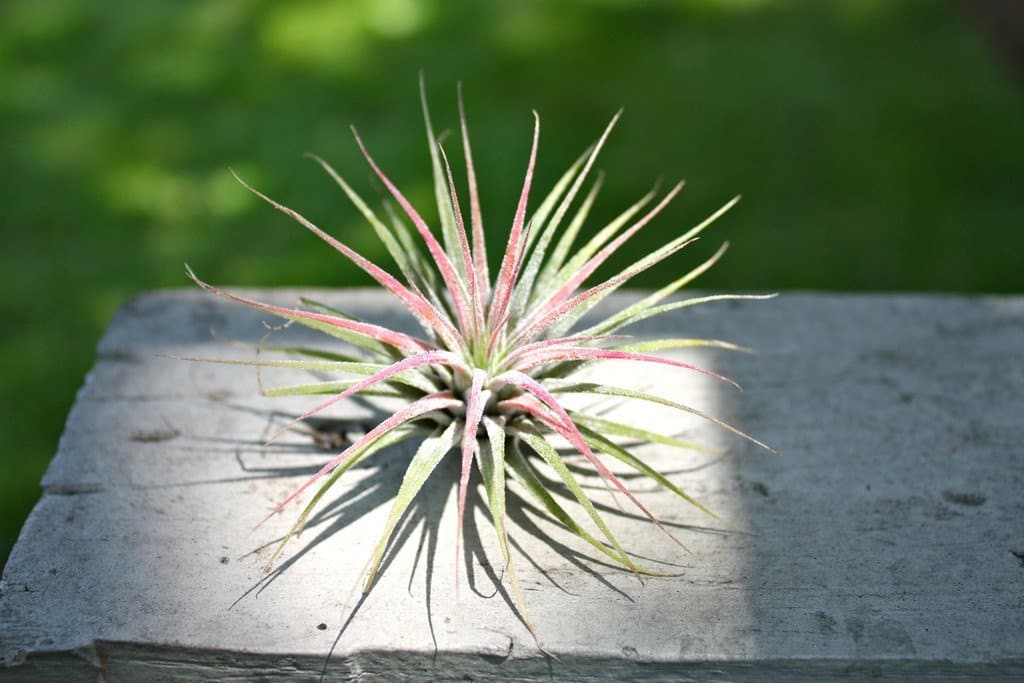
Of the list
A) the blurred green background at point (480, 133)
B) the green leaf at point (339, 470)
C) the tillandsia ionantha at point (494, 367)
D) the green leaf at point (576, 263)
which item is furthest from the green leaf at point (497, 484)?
the blurred green background at point (480, 133)

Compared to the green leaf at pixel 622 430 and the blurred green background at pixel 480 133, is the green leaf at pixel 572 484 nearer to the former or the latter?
the green leaf at pixel 622 430

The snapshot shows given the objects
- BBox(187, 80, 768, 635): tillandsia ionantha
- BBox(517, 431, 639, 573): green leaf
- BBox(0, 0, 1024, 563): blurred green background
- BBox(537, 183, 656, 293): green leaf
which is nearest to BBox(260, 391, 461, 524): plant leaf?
BBox(187, 80, 768, 635): tillandsia ionantha

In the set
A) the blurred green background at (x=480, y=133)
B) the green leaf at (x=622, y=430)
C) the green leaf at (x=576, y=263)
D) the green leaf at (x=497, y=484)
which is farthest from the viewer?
the blurred green background at (x=480, y=133)

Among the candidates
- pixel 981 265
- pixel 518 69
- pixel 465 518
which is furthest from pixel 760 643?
pixel 518 69

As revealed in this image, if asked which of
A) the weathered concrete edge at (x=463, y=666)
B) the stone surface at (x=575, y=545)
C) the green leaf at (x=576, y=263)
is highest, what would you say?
the green leaf at (x=576, y=263)

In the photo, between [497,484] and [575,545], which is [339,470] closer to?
[497,484]

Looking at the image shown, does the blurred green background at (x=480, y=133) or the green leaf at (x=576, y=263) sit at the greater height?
the blurred green background at (x=480, y=133)

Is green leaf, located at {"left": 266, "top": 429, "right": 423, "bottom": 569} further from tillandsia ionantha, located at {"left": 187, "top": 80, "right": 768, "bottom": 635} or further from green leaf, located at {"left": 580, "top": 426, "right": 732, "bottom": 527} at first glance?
green leaf, located at {"left": 580, "top": 426, "right": 732, "bottom": 527}
